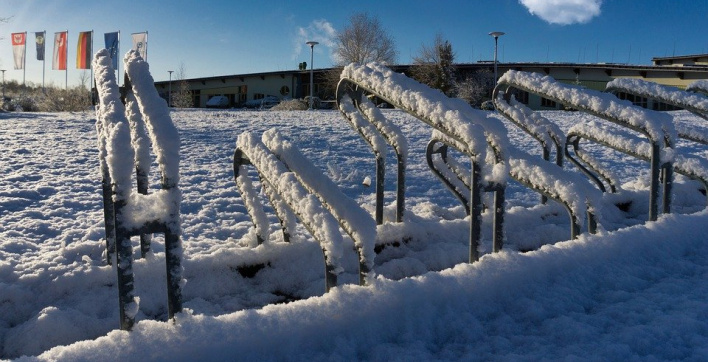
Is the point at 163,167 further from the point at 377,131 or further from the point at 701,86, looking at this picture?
the point at 701,86

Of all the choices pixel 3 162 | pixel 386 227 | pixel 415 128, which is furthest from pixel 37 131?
pixel 386 227

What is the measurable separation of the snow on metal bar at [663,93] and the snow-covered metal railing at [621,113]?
1.83 feet

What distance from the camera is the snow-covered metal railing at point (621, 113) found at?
9.78 feet

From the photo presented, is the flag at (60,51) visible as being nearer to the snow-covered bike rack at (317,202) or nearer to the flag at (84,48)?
the flag at (84,48)

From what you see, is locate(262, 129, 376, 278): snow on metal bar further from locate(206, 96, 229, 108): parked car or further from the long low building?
locate(206, 96, 229, 108): parked car

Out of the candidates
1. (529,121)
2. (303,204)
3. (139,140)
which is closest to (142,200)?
(139,140)

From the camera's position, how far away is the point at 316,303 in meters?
1.55

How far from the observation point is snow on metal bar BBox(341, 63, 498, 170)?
79.0 inches

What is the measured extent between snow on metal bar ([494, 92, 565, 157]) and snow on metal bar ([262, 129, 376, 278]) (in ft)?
6.93

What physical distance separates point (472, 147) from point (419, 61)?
4264cm

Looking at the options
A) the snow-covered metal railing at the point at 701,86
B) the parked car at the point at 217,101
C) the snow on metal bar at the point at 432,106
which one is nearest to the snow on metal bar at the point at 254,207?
the snow on metal bar at the point at 432,106

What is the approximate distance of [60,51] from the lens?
34.9 meters

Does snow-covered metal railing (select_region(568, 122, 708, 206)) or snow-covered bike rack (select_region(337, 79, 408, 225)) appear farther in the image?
snow-covered metal railing (select_region(568, 122, 708, 206))

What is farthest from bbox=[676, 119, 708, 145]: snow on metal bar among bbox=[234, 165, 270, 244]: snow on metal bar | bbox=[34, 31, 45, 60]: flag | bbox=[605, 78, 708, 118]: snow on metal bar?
bbox=[34, 31, 45, 60]: flag
